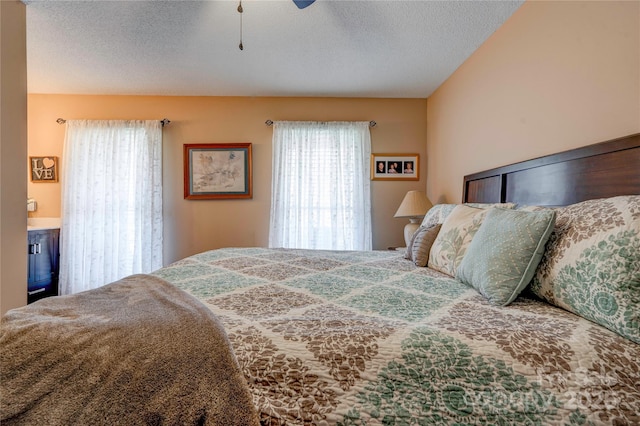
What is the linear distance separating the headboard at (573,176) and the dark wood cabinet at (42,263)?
451cm

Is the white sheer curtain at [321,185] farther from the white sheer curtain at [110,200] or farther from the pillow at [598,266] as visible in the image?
the pillow at [598,266]

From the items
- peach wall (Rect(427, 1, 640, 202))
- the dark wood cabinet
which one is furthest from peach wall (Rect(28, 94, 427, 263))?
peach wall (Rect(427, 1, 640, 202))

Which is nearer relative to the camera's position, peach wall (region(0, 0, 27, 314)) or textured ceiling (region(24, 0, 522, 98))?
peach wall (region(0, 0, 27, 314))

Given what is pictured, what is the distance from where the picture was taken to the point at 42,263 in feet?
10.3

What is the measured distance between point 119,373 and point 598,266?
4.37 feet

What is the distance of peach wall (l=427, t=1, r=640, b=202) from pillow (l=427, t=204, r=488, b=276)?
67 cm

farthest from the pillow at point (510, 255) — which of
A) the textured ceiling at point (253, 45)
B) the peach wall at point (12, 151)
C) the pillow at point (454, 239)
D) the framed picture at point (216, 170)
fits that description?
the framed picture at point (216, 170)

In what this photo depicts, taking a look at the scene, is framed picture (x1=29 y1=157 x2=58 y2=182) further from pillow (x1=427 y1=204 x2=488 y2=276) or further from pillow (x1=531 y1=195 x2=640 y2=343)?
pillow (x1=531 y1=195 x2=640 y2=343)

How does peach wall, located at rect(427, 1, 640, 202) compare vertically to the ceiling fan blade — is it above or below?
below

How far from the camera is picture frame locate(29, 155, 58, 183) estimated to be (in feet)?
11.5

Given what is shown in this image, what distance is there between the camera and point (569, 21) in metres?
1.56

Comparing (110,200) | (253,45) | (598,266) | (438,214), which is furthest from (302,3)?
(110,200)

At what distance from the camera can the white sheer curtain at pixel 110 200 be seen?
11.2 ft

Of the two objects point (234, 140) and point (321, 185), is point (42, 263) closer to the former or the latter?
point (234, 140)
